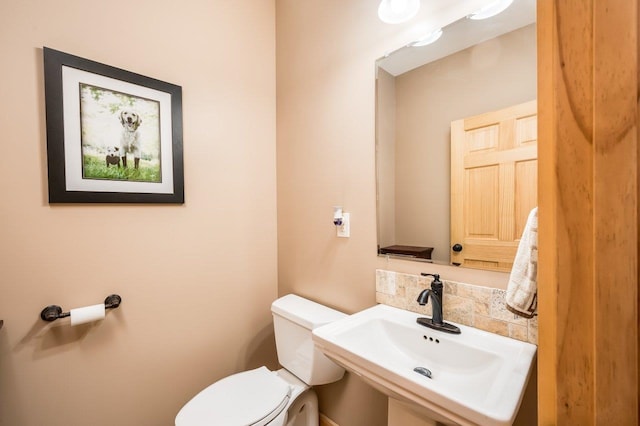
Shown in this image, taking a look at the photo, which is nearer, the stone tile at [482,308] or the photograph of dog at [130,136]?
the stone tile at [482,308]

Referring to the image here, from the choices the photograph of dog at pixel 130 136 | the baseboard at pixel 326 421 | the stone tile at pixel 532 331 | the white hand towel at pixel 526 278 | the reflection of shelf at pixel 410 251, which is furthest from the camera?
the baseboard at pixel 326 421

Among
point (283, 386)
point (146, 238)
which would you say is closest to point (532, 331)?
point (283, 386)

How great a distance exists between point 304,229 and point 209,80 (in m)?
1.02

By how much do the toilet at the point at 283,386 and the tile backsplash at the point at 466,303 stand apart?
32cm

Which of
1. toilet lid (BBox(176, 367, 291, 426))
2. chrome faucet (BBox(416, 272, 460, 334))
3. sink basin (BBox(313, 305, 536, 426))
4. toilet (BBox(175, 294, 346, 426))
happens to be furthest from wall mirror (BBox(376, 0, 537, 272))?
toilet lid (BBox(176, 367, 291, 426))

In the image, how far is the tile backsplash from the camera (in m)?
0.88

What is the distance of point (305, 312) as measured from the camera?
1364 millimetres

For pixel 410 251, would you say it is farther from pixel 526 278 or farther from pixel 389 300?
pixel 526 278

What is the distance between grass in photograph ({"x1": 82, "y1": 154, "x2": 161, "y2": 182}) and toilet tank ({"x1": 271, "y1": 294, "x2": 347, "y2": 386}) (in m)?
0.94

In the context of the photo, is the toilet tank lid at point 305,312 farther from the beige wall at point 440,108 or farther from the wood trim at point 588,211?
the wood trim at point 588,211

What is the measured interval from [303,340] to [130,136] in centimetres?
129

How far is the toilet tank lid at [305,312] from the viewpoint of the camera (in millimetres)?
1271

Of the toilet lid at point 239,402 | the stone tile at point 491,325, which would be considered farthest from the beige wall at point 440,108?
the toilet lid at point 239,402

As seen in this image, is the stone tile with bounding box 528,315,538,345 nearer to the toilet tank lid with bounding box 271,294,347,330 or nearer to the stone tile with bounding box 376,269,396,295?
the stone tile with bounding box 376,269,396,295
